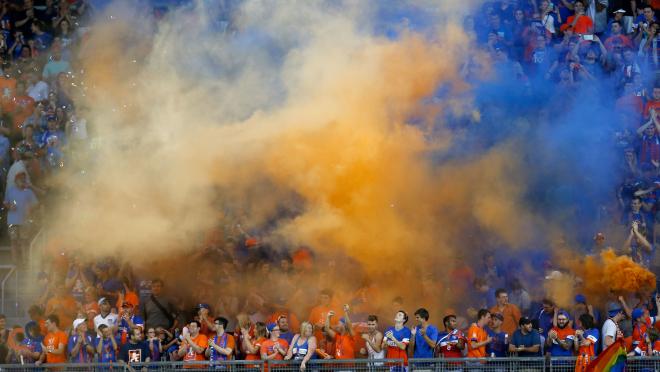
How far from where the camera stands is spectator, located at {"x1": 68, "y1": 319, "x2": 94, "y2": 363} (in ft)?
51.2

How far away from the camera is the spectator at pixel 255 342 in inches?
588

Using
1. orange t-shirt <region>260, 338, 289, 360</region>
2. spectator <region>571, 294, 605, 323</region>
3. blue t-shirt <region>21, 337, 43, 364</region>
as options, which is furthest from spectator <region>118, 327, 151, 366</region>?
spectator <region>571, 294, 605, 323</region>

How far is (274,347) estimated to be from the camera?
14.9m

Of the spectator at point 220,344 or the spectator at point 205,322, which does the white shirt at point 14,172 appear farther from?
the spectator at point 220,344

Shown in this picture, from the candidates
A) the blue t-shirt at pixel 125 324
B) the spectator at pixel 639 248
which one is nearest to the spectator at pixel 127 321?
the blue t-shirt at pixel 125 324

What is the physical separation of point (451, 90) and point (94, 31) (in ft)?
17.4

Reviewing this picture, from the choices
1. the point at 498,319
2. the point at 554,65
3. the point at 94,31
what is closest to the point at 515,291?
the point at 498,319

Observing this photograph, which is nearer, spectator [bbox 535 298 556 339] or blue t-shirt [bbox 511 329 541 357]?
blue t-shirt [bbox 511 329 541 357]

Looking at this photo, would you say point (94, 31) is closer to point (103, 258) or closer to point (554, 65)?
point (103, 258)

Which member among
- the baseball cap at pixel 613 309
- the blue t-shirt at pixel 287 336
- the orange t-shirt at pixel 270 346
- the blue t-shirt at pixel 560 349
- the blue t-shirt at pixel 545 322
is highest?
the baseball cap at pixel 613 309

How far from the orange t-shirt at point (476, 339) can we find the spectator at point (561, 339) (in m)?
0.67

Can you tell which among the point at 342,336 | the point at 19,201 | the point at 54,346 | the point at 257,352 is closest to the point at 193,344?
the point at 257,352

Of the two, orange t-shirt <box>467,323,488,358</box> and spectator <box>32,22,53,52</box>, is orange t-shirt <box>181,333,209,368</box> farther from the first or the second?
spectator <box>32,22,53,52</box>

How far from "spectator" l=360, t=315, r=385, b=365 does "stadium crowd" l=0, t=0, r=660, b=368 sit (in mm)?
16
